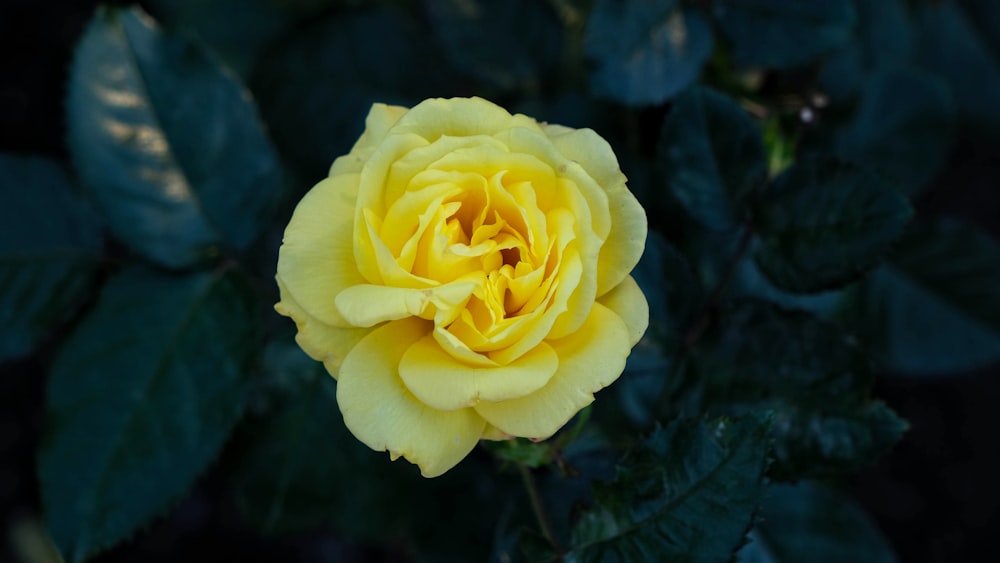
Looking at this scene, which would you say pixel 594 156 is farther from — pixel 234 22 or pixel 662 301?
pixel 234 22

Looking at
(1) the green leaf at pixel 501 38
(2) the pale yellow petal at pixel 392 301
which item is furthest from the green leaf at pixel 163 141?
(2) the pale yellow petal at pixel 392 301

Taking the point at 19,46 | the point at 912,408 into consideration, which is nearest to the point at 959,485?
the point at 912,408

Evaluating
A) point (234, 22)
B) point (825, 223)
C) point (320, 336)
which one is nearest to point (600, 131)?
point (825, 223)

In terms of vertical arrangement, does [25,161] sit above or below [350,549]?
above

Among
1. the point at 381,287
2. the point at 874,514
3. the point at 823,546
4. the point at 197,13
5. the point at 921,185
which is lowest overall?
the point at 874,514

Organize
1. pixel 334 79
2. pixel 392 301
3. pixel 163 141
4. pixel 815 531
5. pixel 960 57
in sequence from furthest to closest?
pixel 960 57, pixel 334 79, pixel 815 531, pixel 163 141, pixel 392 301

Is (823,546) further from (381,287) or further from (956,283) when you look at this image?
(381,287)

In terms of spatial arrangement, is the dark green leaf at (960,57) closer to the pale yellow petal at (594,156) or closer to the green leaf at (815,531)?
the green leaf at (815,531)
